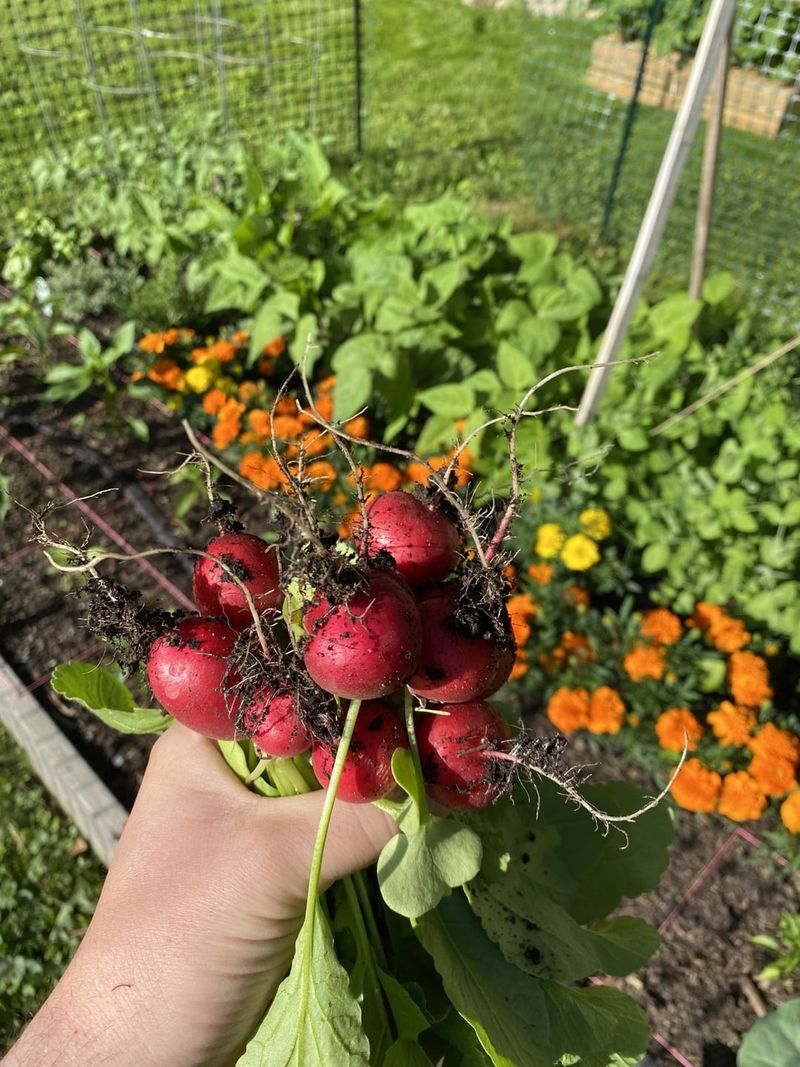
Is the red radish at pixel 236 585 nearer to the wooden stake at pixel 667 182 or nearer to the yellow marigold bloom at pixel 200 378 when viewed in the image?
the wooden stake at pixel 667 182

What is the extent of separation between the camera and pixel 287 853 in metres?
1.20

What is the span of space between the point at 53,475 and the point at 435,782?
9.78 ft

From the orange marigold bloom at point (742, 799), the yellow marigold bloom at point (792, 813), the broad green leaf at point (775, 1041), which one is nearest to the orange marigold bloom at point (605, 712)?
the orange marigold bloom at point (742, 799)

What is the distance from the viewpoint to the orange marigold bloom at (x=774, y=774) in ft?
7.64

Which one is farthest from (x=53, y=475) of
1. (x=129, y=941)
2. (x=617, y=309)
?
(x=129, y=941)

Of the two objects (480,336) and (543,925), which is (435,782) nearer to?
(543,925)

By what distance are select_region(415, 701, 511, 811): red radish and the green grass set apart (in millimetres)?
1719

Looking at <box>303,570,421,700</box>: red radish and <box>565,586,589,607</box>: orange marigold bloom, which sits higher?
<box>303,570,421,700</box>: red radish

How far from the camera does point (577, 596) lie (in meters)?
2.79

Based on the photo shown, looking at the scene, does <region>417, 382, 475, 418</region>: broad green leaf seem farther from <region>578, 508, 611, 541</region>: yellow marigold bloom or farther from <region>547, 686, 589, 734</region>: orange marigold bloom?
<region>547, 686, 589, 734</region>: orange marigold bloom

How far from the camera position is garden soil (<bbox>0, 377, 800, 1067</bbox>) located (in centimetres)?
232

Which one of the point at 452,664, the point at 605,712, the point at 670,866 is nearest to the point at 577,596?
the point at 605,712

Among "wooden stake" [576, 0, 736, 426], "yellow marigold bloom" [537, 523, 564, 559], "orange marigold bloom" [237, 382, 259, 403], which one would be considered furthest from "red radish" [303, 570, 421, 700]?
"orange marigold bloom" [237, 382, 259, 403]

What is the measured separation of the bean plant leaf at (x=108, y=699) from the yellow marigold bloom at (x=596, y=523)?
1.74 meters
